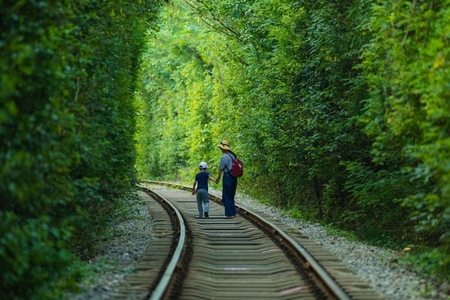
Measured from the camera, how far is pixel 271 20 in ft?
75.3

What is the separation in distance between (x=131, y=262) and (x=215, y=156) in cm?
2460

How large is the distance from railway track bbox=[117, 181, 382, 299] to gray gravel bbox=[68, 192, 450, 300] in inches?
9.6

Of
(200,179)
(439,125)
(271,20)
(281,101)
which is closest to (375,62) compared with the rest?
(439,125)

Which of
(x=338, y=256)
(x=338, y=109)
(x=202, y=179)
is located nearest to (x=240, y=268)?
(x=338, y=256)

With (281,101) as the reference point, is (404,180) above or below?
below

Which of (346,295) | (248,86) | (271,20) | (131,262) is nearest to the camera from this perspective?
(346,295)

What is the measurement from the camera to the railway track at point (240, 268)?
8.92m

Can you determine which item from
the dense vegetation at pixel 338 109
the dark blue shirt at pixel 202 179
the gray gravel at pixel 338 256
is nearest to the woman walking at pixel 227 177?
the dark blue shirt at pixel 202 179

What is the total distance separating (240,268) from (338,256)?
78.5 inches

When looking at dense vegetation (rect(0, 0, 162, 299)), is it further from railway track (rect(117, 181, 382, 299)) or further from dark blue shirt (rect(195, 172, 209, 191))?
dark blue shirt (rect(195, 172, 209, 191))

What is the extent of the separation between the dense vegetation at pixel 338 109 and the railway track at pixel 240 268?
1.71 metres

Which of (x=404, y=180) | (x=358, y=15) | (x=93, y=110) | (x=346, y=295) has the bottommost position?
(x=346, y=295)

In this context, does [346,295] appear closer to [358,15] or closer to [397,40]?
[397,40]

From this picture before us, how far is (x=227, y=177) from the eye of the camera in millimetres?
17688
